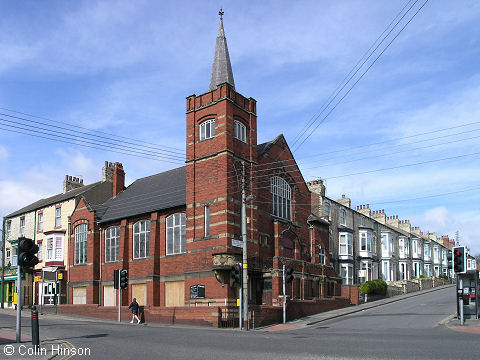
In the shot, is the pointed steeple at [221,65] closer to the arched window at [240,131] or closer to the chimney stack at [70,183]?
the arched window at [240,131]

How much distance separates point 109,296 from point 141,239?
582 centimetres

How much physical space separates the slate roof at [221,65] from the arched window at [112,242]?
14365mm

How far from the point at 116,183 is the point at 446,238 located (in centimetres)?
7941

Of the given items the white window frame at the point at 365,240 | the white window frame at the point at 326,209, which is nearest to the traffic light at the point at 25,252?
the white window frame at the point at 326,209

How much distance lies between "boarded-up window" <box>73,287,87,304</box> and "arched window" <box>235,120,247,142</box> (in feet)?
62.7

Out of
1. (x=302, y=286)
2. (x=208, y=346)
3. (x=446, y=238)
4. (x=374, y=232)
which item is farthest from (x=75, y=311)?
(x=446, y=238)

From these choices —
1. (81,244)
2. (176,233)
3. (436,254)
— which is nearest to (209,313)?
(176,233)

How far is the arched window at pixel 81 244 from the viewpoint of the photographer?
42281 millimetres

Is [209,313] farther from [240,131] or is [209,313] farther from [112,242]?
[112,242]

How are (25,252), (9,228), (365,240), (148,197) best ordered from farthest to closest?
(365,240) < (9,228) < (148,197) < (25,252)

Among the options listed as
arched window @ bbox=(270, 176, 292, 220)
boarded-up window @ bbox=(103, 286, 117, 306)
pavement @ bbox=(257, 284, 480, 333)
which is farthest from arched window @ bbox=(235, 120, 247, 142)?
boarded-up window @ bbox=(103, 286, 117, 306)

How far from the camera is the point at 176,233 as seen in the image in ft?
116

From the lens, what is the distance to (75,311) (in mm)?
37281

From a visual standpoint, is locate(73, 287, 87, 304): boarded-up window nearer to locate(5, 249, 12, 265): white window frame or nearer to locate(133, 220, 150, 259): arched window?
locate(133, 220, 150, 259): arched window
